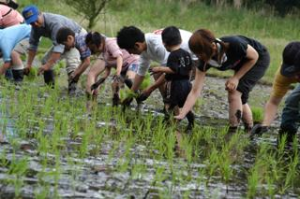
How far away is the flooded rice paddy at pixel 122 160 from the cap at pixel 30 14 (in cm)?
166

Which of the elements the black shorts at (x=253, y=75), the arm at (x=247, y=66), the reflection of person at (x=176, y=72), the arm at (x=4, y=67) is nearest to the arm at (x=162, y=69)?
the reflection of person at (x=176, y=72)

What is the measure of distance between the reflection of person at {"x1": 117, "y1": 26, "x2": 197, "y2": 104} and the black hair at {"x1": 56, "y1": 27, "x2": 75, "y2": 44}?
1.21 meters

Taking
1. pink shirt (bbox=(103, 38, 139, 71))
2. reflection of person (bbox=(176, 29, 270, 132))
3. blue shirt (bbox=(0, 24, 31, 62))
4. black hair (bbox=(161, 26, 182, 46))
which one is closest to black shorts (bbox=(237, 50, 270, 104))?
reflection of person (bbox=(176, 29, 270, 132))

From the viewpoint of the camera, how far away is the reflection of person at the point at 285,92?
530cm

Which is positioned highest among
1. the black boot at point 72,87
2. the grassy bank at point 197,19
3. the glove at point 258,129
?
the glove at point 258,129

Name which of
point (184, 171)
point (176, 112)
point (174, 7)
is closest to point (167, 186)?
point (184, 171)

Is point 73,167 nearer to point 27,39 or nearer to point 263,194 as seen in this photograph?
point 263,194

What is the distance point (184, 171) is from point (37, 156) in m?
0.95

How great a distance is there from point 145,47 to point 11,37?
95.2 inches

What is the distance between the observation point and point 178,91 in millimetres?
6395

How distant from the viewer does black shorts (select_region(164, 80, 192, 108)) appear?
6395 mm

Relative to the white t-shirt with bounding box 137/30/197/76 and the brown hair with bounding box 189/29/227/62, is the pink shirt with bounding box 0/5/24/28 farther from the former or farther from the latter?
the brown hair with bounding box 189/29/227/62

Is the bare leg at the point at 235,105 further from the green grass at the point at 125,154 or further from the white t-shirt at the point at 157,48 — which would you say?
the white t-shirt at the point at 157,48

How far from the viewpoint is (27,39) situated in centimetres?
882
